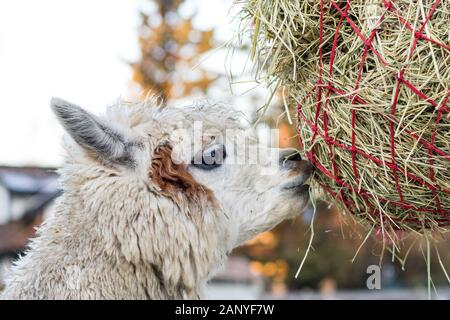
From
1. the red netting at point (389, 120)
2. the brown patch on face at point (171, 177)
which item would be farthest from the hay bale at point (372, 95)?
the brown patch on face at point (171, 177)

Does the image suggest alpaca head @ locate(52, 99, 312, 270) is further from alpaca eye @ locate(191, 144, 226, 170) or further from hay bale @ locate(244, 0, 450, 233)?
hay bale @ locate(244, 0, 450, 233)

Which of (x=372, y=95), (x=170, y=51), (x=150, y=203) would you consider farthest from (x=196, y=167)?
(x=170, y=51)

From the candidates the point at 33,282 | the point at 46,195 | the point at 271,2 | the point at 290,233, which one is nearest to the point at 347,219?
the point at 271,2

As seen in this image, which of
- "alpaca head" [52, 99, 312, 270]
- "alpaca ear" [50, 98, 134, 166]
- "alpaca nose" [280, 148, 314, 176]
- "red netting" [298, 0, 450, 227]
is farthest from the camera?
"alpaca nose" [280, 148, 314, 176]

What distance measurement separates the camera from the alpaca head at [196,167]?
3.34 metres

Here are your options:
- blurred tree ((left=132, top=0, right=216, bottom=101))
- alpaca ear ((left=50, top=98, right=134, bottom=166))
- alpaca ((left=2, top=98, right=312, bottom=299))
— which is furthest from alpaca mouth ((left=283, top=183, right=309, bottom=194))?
blurred tree ((left=132, top=0, right=216, bottom=101))

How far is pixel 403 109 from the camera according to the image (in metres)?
2.92

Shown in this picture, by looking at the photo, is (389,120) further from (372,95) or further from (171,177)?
(171,177)

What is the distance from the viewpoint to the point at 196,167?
3.47 metres

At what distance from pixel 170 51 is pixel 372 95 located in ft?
40.3

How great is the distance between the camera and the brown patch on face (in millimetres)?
3352

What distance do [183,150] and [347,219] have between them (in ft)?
3.17

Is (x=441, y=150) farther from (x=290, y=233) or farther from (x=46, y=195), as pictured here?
(x=290, y=233)

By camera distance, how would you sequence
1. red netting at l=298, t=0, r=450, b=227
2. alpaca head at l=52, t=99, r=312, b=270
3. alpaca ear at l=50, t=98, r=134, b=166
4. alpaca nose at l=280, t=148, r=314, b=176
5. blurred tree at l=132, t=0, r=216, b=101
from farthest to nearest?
blurred tree at l=132, t=0, r=216, b=101 → alpaca nose at l=280, t=148, r=314, b=176 → alpaca head at l=52, t=99, r=312, b=270 → alpaca ear at l=50, t=98, r=134, b=166 → red netting at l=298, t=0, r=450, b=227
